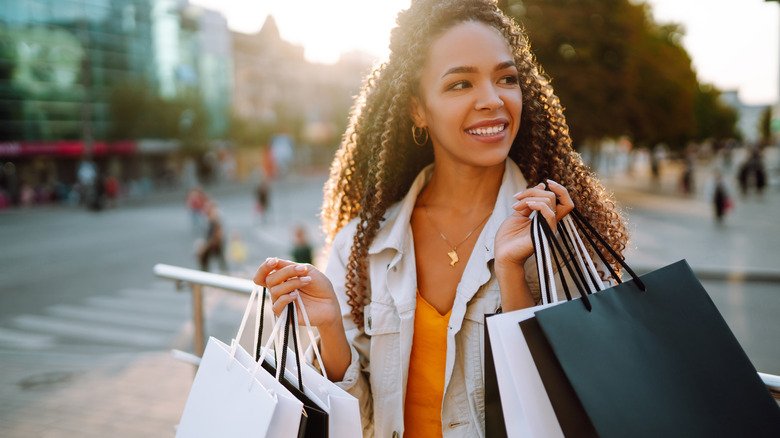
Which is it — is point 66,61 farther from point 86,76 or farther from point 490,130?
point 490,130

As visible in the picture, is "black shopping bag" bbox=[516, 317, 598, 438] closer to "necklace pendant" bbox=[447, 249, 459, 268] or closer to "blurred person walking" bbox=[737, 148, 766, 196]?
"necklace pendant" bbox=[447, 249, 459, 268]

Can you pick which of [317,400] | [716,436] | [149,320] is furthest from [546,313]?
[149,320]

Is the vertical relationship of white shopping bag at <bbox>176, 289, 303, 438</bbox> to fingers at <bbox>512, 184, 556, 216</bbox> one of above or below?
below

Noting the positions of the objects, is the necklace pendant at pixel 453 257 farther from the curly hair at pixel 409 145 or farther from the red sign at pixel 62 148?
the red sign at pixel 62 148

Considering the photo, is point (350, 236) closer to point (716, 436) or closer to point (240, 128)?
point (716, 436)

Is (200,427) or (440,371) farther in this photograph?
(440,371)

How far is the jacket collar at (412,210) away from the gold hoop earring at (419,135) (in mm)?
95

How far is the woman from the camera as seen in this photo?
1779mm

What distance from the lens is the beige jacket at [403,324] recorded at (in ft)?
5.86

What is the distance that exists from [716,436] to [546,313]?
0.42 metres

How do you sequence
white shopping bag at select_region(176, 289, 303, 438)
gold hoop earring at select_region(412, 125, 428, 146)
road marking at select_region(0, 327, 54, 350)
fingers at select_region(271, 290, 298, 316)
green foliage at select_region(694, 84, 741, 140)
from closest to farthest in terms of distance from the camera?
white shopping bag at select_region(176, 289, 303, 438) < fingers at select_region(271, 290, 298, 316) < gold hoop earring at select_region(412, 125, 428, 146) < road marking at select_region(0, 327, 54, 350) < green foliage at select_region(694, 84, 741, 140)

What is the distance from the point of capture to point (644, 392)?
1165 millimetres

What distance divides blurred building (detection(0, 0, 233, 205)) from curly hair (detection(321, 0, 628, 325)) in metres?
34.9

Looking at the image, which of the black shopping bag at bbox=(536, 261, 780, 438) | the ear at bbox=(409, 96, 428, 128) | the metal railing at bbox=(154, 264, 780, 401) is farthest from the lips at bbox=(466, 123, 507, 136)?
the metal railing at bbox=(154, 264, 780, 401)
